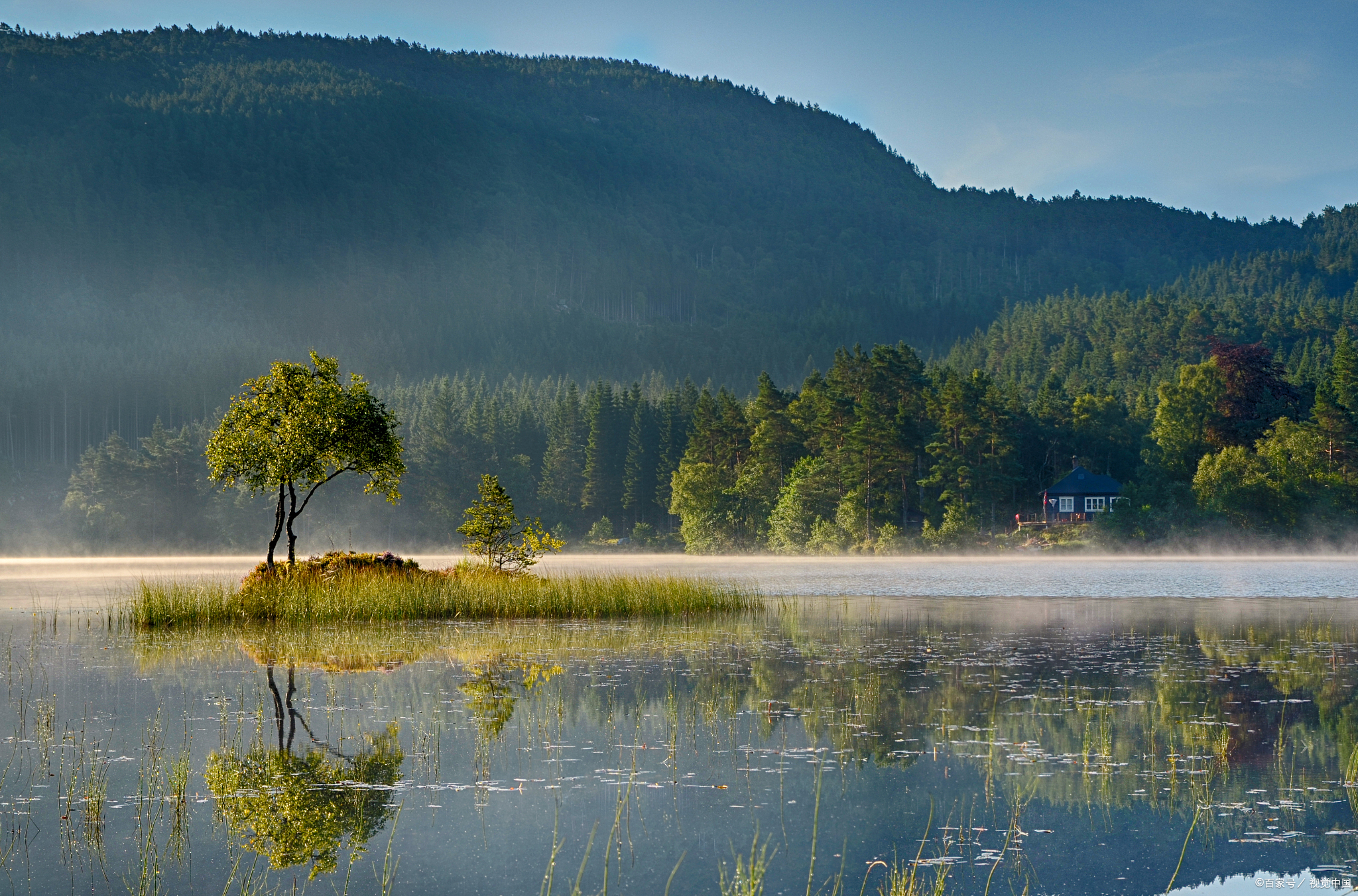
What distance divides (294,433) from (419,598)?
793 cm

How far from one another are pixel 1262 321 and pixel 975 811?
665ft

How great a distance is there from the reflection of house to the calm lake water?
342 ft

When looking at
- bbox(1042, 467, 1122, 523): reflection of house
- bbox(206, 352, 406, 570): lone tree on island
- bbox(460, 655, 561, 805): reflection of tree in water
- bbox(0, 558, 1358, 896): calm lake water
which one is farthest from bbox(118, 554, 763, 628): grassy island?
bbox(1042, 467, 1122, 523): reflection of house

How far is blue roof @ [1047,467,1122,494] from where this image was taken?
13088 centimetres

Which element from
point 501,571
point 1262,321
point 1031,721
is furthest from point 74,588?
point 1262,321

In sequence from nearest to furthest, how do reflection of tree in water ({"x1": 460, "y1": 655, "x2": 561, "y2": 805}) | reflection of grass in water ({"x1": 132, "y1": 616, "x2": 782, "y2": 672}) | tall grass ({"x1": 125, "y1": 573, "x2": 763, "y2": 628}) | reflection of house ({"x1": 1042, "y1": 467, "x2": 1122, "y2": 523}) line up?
reflection of tree in water ({"x1": 460, "y1": 655, "x2": 561, "y2": 805})
reflection of grass in water ({"x1": 132, "y1": 616, "x2": 782, "y2": 672})
tall grass ({"x1": 125, "y1": 573, "x2": 763, "y2": 628})
reflection of house ({"x1": 1042, "y1": 467, "x2": 1122, "y2": 523})

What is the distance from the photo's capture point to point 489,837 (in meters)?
11.6

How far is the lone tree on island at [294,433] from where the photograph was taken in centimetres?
4069

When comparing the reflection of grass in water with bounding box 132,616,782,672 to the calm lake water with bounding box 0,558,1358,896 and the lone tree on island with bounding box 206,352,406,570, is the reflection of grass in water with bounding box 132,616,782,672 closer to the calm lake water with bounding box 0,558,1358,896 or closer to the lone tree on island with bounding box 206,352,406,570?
the calm lake water with bounding box 0,558,1358,896

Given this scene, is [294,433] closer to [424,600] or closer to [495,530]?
[495,530]

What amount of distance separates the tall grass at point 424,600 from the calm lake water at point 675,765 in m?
5.56

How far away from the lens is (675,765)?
14.7 m

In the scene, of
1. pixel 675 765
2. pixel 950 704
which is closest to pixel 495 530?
pixel 950 704

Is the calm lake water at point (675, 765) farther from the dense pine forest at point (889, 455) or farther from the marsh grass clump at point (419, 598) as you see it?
the dense pine forest at point (889, 455)
